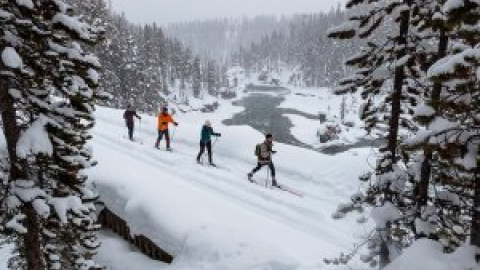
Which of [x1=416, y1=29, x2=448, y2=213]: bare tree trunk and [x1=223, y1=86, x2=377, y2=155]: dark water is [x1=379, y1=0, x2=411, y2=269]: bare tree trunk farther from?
[x1=223, y1=86, x2=377, y2=155]: dark water

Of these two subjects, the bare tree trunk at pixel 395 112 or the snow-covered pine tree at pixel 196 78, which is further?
the snow-covered pine tree at pixel 196 78

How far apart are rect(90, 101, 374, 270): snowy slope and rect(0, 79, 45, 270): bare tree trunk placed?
14.3 ft

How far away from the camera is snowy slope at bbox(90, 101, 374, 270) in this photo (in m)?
10.9

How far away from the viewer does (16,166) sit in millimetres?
6699

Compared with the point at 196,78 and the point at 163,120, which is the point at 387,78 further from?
the point at 196,78

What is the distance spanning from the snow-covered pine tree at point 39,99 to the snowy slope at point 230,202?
4267 millimetres

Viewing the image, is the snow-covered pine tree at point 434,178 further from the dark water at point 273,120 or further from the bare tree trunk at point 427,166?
the dark water at point 273,120

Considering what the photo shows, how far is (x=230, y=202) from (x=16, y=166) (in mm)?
8430

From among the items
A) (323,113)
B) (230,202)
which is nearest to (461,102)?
(230,202)

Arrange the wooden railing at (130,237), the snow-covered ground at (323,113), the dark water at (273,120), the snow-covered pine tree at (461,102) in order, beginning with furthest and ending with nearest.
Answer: the snow-covered ground at (323,113), the dark water at (273,120), the wooden railing at (130,237), the snow-covered pine tree at (461,102)

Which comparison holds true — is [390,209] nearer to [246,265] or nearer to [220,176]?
[246,265]

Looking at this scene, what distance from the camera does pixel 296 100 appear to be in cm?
9581

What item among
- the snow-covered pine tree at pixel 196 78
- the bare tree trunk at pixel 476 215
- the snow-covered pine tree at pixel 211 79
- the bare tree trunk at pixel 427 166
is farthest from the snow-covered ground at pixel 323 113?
the bare tree trunk at pixel 476 215

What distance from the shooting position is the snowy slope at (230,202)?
430 inches
